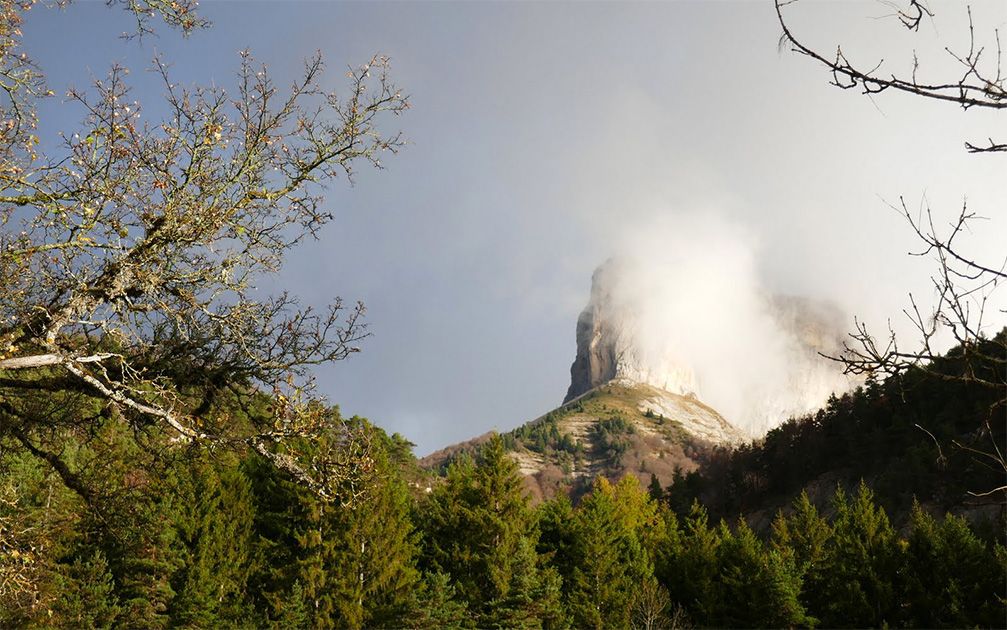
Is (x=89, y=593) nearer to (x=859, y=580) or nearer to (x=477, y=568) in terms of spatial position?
(x=477, y=568)

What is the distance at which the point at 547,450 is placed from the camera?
144 m

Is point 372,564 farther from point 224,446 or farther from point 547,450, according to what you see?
point 547,450

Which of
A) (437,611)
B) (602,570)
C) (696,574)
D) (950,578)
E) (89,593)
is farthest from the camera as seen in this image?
(696,574)

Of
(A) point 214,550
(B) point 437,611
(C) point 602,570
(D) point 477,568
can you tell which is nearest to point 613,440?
(C) point 602,570

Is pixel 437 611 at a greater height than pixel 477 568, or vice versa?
pixel 477 568

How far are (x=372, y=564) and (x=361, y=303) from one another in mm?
27205

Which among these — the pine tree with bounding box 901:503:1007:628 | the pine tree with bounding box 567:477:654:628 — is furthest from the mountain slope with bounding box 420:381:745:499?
the pine tree with bounding box 901:503:1007:628

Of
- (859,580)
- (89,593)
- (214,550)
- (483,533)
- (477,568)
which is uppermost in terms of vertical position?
(483,533)

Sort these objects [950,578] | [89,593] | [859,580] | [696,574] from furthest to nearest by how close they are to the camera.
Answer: [696,574] → [859,580] → [89,593] → [950,578]

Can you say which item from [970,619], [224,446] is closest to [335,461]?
[224,446]

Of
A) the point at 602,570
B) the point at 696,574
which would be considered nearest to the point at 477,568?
the point at 602,570

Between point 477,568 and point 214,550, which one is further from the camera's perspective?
point 477,568

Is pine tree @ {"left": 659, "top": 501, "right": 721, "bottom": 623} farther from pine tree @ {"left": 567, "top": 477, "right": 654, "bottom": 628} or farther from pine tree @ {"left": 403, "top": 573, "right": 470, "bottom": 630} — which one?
pine tree @ {"left": 403, "top": 573, "right": 470, "bottom": 630}

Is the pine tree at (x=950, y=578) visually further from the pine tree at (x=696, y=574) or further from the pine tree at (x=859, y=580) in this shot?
the pine tree at (x=696, y=574)
